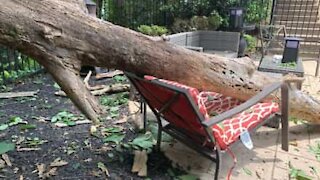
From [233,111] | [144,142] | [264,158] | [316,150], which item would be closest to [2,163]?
[144,142]

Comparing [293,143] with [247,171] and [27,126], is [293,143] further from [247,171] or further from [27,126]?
[27,126]

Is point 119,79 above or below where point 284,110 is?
below

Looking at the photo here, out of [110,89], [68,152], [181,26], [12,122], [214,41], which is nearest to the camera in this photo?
[68,152]

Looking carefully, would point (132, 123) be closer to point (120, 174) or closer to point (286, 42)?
point (120, 174)

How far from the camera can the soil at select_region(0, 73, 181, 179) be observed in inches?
91.7

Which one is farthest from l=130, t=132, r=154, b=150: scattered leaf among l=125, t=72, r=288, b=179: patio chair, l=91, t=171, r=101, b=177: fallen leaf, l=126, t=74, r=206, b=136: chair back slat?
l=91, t=171, r=101, b=177: fallen leaf

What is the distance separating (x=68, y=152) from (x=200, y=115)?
51.2 inches

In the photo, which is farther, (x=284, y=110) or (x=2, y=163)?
(x=284, y=110)

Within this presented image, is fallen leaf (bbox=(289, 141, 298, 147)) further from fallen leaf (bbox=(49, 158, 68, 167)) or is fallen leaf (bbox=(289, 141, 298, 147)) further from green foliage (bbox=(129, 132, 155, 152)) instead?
Result: fallen leaf (bbox=(49, 158, 68, 167))

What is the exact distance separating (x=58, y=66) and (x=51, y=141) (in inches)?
50.5

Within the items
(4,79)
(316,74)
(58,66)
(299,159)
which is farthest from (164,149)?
(316,74)

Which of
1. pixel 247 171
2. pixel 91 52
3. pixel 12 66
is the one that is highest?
pixel 91 52

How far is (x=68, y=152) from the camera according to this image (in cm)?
261

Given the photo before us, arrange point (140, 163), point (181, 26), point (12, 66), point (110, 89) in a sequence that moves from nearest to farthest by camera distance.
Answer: point (140, 163)
point (110, 89)
point (12, 66)
point (181, 26)
